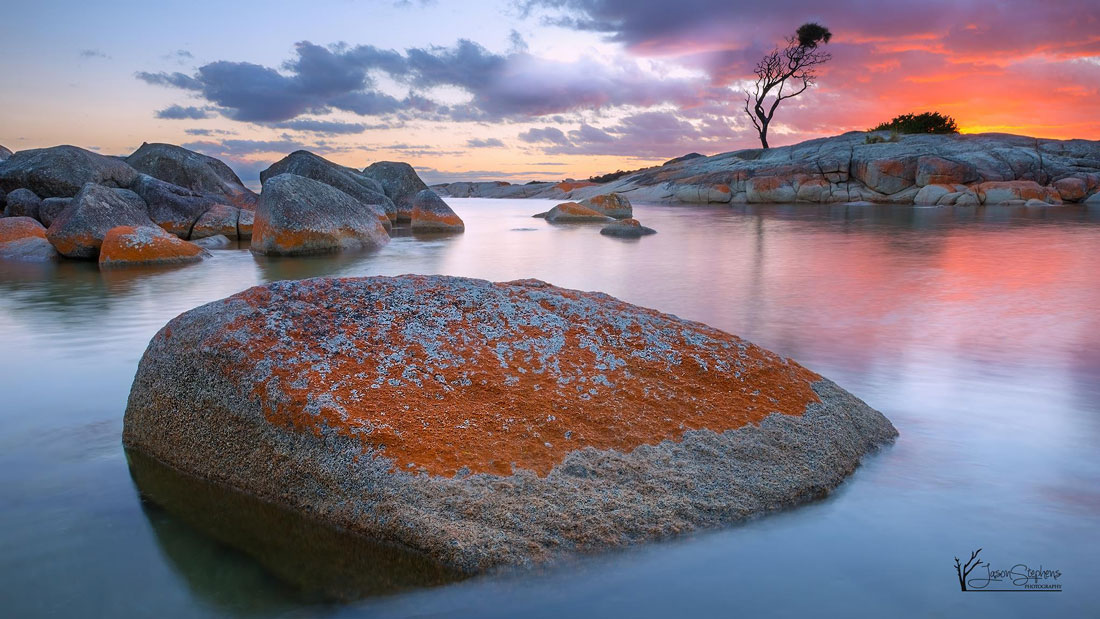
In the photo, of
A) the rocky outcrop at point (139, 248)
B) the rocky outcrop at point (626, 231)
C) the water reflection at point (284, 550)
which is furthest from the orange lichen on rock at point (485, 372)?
the rocky outcrop at point (626, 231)

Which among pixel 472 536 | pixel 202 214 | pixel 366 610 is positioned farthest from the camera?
pixel 202 214

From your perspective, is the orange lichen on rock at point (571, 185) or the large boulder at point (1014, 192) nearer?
the large boulder at point (1014, 192)

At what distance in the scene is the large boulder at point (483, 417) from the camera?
7.58 feet

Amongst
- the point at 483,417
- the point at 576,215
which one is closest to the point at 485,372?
the point at 483,417

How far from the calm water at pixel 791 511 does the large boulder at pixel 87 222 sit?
9.48 feet

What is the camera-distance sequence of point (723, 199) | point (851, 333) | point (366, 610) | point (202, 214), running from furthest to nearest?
point (723, 199), point (202, 214), point (851, 333), point (366, 610)

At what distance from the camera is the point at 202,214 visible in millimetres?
14984

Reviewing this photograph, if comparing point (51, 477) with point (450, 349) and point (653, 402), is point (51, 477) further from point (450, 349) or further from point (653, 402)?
Answer: point (653, 402)

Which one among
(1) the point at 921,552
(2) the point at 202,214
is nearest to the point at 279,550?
(1) the point at 921,552

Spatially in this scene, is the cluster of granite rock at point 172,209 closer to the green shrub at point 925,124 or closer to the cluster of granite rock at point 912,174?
the cluster of granite rock at point 912,174

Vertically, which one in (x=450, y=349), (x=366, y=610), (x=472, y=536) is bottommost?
(x=366, y=610)

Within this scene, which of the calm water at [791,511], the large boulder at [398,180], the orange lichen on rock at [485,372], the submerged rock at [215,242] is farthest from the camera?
the large boulder at [398,180]

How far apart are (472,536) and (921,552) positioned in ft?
4.94

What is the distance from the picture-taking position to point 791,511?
251 centimetres
